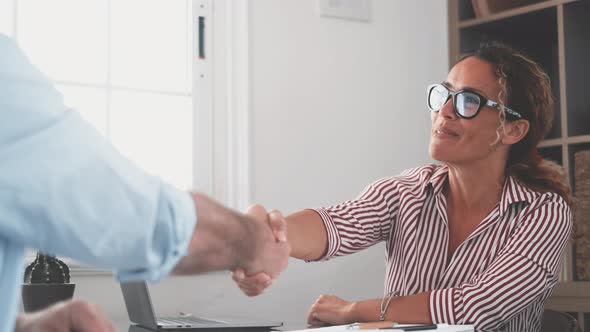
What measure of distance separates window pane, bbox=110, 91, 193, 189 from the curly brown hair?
1.06m

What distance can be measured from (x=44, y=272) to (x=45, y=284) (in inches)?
2.5

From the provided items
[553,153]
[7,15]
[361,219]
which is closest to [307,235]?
[361,219]

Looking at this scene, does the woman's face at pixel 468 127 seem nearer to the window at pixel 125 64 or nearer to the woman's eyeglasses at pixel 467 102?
the woman's eyeglasses at pixel 467 102

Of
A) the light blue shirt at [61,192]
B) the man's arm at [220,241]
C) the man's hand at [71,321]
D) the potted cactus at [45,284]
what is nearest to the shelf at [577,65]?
the potted cactus at [45,284]

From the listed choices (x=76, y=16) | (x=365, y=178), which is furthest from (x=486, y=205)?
(x=76, y=16)

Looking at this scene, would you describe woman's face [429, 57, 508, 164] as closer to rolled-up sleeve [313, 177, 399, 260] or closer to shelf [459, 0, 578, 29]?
rolled-up sleeve [313, 177, 399, 260]

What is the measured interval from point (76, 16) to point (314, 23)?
89 centimetres

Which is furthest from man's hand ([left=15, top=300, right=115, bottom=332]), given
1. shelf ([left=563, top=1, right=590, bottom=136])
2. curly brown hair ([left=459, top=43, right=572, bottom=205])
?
shelf ([left=563, top=1, right=590, bottom=136])

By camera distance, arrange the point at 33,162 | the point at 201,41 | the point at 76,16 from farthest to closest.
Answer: the point at 201,41 < the point at 76,16 < the point at 33,162

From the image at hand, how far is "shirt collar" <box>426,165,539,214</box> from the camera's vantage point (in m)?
2.05

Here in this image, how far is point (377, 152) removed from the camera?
3.17 meters

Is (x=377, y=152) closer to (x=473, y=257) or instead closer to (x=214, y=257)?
(x=473, y=257)

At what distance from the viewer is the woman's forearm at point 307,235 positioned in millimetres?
1978

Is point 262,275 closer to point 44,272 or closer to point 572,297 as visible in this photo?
point 44,272
